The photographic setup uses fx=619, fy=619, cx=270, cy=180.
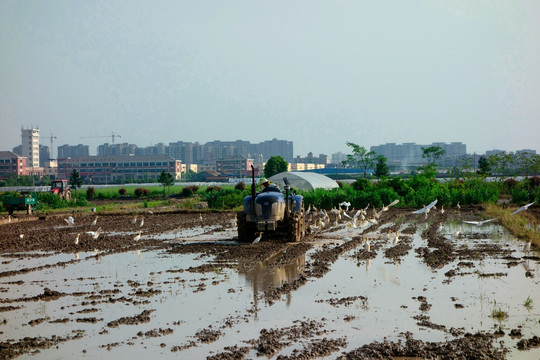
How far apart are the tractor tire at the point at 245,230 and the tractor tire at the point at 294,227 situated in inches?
42.1

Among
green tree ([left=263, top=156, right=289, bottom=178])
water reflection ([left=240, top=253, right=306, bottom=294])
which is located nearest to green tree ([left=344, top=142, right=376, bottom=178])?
green tree ([left=263, top=156, right=289, bottom=178])

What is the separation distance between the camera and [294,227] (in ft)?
59.5

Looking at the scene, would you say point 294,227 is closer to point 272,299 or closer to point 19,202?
point 272,299

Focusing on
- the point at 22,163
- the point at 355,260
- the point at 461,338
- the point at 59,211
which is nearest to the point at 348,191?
the point at 59,211

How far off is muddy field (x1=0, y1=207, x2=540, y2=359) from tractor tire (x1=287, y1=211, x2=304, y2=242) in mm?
327

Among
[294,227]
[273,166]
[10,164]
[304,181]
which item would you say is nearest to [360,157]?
[273,166]

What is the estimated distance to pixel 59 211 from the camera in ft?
121

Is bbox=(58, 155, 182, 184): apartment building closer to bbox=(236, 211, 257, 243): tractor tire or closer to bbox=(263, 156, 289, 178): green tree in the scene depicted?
bbox=(263, 156, 289, 178): green tree

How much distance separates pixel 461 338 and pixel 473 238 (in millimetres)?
12412

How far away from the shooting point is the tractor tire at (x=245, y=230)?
18.2 metres

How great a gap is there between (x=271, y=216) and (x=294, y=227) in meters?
1.20

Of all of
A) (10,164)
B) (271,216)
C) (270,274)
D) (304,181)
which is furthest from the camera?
(10,164)

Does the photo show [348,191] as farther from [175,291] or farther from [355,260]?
[175,291]

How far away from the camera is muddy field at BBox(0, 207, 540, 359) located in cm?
798
